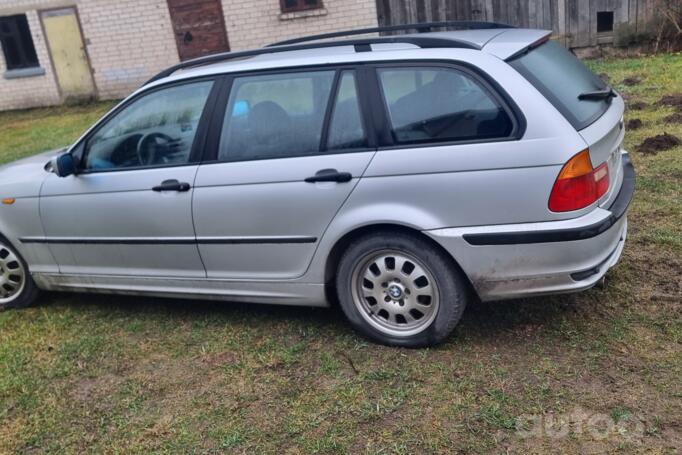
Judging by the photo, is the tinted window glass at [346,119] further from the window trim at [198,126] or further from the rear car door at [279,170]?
the window trim at [198,126]

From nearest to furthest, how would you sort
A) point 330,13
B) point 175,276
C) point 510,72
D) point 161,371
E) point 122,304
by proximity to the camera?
1. point 510,72
2. point 161,371
3. point 175,276
4. point 122,304
5. point 330,13

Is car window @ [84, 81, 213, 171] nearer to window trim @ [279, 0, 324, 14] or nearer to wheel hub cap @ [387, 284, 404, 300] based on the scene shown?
wheel hub cap @ [387, 284, 404, 300]

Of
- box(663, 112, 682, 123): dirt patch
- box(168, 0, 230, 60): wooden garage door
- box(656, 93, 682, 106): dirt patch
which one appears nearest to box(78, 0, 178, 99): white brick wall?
Answer: box(168, 0, 230, 60): wooden garage door

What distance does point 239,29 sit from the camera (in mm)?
13984

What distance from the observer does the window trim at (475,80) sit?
339 cm

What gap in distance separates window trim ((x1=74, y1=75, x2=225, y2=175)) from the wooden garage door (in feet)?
33.4

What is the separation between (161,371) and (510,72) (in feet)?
8.34

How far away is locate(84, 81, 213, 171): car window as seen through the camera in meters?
4.17

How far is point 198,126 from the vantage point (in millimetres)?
4113

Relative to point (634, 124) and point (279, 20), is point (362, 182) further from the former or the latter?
point (279, 20)

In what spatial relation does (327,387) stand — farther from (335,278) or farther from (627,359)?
(627,359)

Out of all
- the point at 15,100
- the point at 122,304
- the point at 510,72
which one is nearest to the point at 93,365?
the point at 122,304

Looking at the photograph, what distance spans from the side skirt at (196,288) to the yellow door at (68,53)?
11345 mm

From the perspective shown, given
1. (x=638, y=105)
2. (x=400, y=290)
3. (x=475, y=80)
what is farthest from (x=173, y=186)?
(x=638, y=105)
